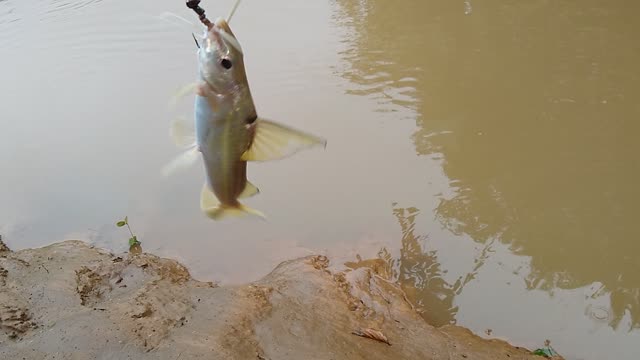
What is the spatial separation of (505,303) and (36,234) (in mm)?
4066

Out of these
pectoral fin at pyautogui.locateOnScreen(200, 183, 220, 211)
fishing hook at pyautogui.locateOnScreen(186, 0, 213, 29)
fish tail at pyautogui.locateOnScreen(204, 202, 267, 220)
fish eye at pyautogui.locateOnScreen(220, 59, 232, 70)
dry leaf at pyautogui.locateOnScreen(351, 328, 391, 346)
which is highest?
fishing hook at pyautogui.locateOnScreen(186, 0, 213, 29)

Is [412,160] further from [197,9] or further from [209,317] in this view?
[197,9]

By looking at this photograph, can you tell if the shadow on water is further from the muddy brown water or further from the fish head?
the fish head

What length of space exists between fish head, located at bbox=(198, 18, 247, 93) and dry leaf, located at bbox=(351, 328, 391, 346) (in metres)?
2.00

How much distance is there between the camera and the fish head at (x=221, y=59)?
1.52m

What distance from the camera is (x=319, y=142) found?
1.61 m

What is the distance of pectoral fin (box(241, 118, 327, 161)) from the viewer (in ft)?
5.32

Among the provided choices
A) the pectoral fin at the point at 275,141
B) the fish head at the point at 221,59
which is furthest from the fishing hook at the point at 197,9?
the pectoral fin at the point at 275,141

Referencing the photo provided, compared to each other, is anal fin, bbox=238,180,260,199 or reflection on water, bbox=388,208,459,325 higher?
anal fin, bbox=238,180,260,199

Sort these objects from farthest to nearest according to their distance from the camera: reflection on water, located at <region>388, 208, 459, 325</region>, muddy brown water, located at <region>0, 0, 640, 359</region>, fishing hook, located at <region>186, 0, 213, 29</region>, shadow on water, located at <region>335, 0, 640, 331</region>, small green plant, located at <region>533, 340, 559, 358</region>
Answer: shadow on water, located at <region>335, 0, 640, 331</region> → muddy brown water, located at <region>0, 0, 640, 359</region> → reflection on water, located at <region>388, 208, 459, 325</region> → small green plant, located at <region>533, 340, 559, 358</region> → fishing hook, located at <region>186, 0, 213, 29</region>

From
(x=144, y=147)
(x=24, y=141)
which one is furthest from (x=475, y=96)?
(x=24, y=141)

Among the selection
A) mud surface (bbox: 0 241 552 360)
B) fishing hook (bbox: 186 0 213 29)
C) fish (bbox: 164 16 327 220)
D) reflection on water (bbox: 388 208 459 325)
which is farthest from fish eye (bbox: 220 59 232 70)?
reflection on water (bbox: 388 208 459 325)

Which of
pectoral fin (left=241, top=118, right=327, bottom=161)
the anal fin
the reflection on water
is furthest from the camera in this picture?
the reflection on water

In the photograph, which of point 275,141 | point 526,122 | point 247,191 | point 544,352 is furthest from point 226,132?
point 526,122
